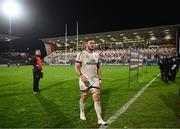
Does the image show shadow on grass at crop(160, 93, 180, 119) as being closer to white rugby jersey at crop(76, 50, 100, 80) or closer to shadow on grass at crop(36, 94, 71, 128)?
white rugby jersey at crop(76, 50, 100, 80)

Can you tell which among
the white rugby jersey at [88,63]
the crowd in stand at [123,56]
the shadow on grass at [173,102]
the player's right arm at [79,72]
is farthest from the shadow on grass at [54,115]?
the crowd in stand at [123,56]

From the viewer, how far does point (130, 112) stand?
27.3 feet

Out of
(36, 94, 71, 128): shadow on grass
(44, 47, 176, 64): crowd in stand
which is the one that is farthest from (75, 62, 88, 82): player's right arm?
(44, 47, 176, 64): crowd in stand

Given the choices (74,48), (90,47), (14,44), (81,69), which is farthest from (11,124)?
(14,44)

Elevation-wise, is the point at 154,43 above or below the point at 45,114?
above

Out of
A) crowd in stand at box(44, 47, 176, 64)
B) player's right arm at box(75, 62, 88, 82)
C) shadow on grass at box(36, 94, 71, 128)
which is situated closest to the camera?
shadow on grass at box(36, 94, 71, 128)

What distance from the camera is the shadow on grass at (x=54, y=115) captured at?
6.98 metres

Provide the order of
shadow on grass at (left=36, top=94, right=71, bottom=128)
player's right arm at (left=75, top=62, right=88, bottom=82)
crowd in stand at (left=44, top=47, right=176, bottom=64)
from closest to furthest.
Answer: shadow on grass at (left=36, top=94, right=71, bottom=128) < player's right arm at (left=75, top=62, right=88, bottom=82) < crowd in stand at (left=44, top=47, right=176, bottom=64)

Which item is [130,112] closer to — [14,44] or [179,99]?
[179,99]

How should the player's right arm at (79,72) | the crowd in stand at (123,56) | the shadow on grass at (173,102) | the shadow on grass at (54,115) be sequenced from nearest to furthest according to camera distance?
the shadow on grass at (54,115) < the player's right arm at (79,72) < the shadow on grass at (173,102) < the crowd in stand at (123,56)

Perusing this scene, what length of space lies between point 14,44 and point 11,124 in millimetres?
85429

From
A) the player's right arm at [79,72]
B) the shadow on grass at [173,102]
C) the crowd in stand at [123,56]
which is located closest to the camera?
the player's right arm at [79,72]

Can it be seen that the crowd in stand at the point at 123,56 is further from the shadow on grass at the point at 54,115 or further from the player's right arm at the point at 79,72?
the player's right arm at the point at 79,72

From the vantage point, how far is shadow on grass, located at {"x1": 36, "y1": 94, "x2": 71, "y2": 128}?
6976mm
